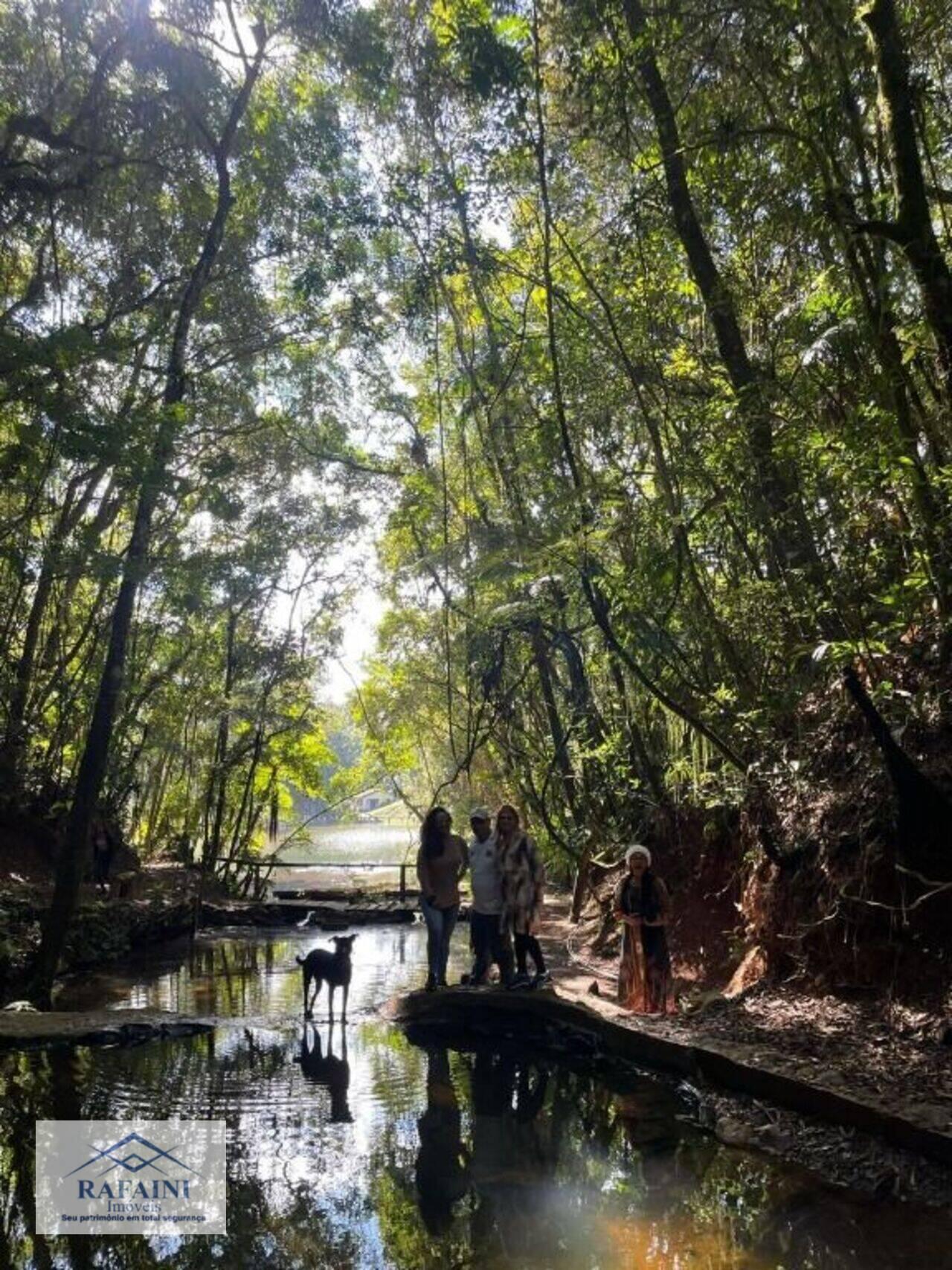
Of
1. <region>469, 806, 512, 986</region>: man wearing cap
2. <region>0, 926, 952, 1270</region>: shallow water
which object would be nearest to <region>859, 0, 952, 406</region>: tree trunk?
<region>0, 926, 952, 1270</region>: shallow water

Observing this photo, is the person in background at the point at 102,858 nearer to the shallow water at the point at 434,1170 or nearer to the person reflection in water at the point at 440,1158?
the shallow water at the point at 434,1170

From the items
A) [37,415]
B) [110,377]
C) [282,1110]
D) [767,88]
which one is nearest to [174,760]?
[110,377]

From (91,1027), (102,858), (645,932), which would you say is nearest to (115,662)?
(91,1027)

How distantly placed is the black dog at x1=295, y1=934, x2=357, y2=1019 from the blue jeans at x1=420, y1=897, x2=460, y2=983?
91 cm

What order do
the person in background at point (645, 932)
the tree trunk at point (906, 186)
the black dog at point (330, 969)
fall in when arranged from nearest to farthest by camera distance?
the tree trunk at point (906, 186) → the person in background at point (645, 932) → the black dog at point (330, 969)

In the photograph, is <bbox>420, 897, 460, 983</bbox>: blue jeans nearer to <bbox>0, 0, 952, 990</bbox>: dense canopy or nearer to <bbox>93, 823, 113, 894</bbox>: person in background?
<bbox>0, 0, 952, 990</bbox>: dense canopy

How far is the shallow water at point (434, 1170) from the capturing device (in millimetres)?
3908

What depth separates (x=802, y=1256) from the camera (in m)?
3.81

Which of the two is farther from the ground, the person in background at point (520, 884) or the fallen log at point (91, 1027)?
the person in background at point (520, 884)

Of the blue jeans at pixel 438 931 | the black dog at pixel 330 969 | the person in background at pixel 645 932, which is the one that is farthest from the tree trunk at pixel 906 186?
Answer: the black dog at pixel 330 969

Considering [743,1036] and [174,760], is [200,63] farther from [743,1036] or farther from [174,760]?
[174,760]

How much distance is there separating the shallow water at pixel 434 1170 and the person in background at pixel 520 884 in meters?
1.07

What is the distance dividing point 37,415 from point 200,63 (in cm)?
480

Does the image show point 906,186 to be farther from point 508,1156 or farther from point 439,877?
point 439,877
